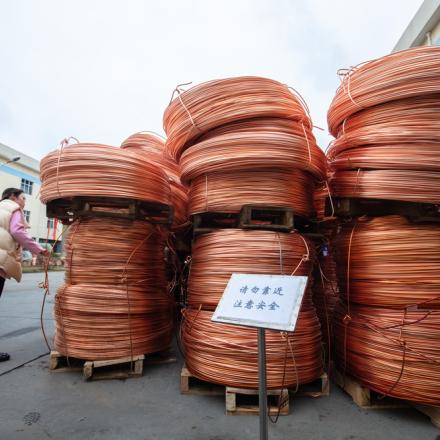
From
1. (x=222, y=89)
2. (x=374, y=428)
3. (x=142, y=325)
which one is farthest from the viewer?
(x=142, y=325)

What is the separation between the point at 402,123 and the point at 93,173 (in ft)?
8.32

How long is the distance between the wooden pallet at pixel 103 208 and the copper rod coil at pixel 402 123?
194 cm

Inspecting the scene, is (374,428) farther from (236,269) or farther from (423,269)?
(236,269)

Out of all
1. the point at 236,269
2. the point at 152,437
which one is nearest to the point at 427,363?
the point at 236,269

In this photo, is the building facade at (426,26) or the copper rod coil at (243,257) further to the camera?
the building facade at (426,26)

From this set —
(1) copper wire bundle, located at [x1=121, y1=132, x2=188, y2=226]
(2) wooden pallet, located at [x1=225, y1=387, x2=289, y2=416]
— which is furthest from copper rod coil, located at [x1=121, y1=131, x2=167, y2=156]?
(2) wooden pallet, located at [x1=225, y1=387, x2=289, y2=416]

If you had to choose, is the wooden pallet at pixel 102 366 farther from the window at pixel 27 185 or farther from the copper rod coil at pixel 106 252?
the window at pixel 27 185

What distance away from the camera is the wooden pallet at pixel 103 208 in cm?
300

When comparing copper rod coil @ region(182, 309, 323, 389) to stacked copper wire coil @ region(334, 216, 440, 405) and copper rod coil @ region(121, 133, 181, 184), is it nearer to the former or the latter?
stacked copper wire coil @ region(334, 216, 440, 405)

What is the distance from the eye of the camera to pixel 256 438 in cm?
202

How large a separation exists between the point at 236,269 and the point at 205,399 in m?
1.03


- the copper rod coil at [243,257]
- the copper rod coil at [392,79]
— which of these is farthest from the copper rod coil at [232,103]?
the copper rod coil at [243,257]

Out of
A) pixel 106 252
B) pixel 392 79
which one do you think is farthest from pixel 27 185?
pixel 392 79

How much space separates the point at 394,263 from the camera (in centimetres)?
244
